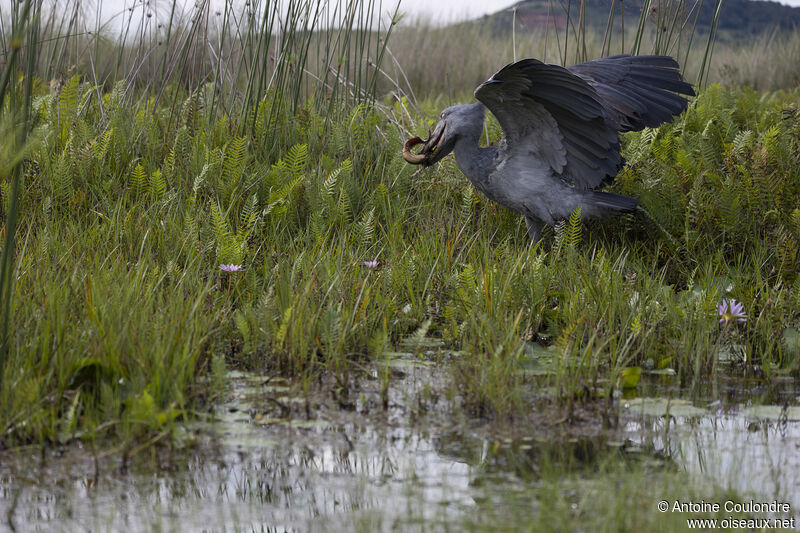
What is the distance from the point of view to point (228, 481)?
2.08 metres

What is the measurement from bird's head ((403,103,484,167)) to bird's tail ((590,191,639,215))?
2.24ft

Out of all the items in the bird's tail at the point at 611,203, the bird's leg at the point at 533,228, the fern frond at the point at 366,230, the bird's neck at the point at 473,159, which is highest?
the bird's neck at the point at 473,159

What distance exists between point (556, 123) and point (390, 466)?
2258 mm

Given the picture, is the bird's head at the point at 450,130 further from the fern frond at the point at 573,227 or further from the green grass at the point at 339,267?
the fern frond at the point at 573,227

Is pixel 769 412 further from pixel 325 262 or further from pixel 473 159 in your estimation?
pixel 473 159

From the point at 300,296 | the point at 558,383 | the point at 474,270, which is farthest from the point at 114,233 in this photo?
the point at 558,383

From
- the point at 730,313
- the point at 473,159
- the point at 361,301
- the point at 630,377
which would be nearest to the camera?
the point at 630,377

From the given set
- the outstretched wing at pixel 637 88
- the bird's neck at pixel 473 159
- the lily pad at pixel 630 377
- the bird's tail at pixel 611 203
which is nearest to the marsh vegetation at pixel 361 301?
the lily pad at pixel 630 377

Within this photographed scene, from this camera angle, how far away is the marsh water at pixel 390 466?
1898 millimetres

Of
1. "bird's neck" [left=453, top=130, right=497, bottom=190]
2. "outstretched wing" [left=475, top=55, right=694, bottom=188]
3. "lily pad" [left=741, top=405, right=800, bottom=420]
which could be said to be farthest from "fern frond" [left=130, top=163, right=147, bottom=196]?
"lily pad" [left=741, top=405, right=800, bottom=420]

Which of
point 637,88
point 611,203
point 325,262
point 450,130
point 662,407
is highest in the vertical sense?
point 637,88

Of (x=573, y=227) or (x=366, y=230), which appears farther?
(x=366, y=230)

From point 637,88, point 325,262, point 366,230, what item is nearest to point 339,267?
point 325,262

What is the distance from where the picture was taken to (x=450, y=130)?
4.14 metres
